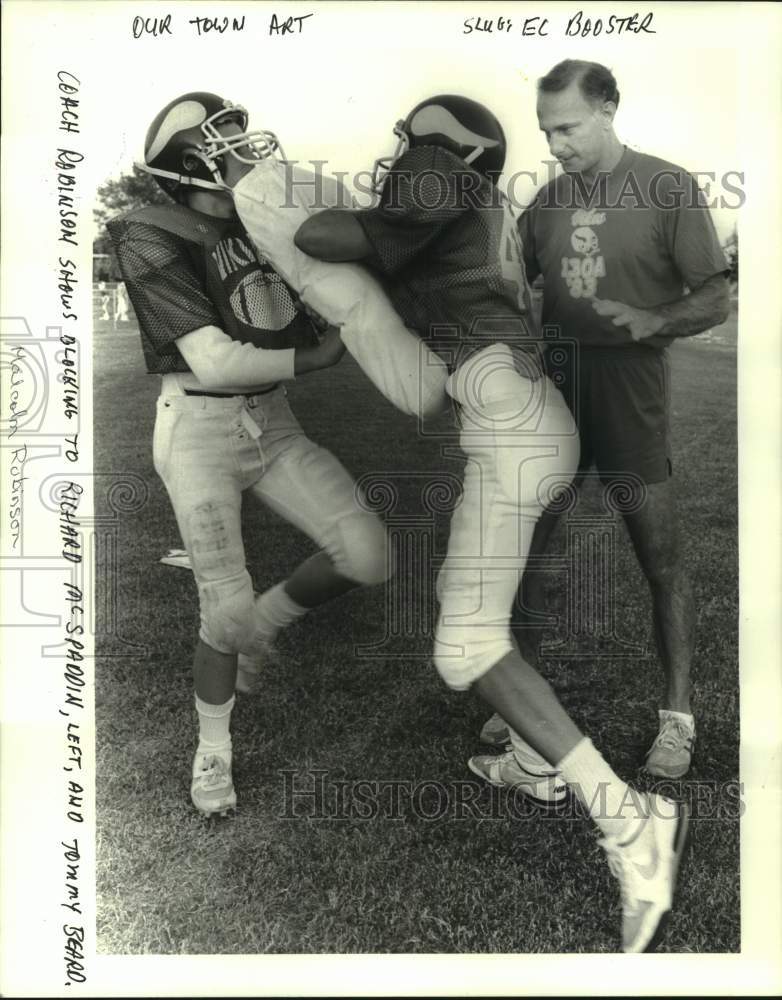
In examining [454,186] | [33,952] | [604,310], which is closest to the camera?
[454,186]

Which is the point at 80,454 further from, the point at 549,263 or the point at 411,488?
the point at 549,263

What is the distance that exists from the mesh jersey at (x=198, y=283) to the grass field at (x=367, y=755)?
12 centimetres

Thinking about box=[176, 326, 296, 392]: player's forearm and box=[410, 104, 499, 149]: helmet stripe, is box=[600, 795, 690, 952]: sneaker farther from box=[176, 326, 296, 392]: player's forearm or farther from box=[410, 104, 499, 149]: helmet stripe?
box=[410, 104, 499, 149]: helmet stripe

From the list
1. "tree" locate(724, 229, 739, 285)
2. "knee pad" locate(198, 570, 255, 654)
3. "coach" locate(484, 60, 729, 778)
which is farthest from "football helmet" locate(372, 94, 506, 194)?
"knee pad" locate(198, 570, 255, 654)

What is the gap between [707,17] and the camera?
2.02 m

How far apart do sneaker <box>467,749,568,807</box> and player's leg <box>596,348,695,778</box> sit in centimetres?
20

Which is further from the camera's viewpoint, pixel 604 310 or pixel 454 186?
pixel 604 310

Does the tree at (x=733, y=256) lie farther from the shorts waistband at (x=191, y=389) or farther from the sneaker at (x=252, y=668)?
the sneaker at (x=252, y=668)

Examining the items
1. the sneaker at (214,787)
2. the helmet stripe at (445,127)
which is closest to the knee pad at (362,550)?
the sneaker at (214,787)

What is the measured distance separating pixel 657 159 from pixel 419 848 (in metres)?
1.45

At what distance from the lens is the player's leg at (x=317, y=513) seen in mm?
1921

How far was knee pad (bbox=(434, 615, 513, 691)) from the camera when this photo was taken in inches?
71.0

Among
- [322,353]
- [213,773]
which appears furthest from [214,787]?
[322,353]

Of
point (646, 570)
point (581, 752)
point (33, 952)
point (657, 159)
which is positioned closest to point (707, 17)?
point (657, 159)
